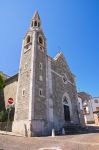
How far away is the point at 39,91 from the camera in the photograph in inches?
747

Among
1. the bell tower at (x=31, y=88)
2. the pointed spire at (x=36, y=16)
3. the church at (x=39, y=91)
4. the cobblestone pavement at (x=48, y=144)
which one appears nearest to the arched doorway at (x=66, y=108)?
the church at (x=39, y=91)

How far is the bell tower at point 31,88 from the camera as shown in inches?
650

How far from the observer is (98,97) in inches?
1871

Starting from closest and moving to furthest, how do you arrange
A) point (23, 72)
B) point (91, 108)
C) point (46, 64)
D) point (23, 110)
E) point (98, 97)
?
point (23, 110) < point (23, 72) < point (46, 64) < point (91, 108) < point (98, 97)

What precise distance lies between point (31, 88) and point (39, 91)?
1.42m

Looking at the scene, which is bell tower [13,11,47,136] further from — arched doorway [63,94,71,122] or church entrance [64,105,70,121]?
church entrance [64,105,70,121]

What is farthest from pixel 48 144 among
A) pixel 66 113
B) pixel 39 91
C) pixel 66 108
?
pixel 66 108

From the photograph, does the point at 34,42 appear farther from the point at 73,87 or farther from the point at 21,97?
the point at 73,87

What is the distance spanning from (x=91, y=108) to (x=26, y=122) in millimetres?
32595

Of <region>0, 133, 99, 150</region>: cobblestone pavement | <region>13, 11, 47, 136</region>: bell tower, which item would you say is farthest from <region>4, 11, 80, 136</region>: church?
<region>0, 133, 99, 150</region>: cobblestone pavement

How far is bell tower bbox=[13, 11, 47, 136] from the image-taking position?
16.5 m

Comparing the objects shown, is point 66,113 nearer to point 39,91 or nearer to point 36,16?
point 39,91

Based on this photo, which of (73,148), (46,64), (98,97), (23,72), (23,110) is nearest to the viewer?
(73,148)

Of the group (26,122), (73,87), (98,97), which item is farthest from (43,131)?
(98,97)
